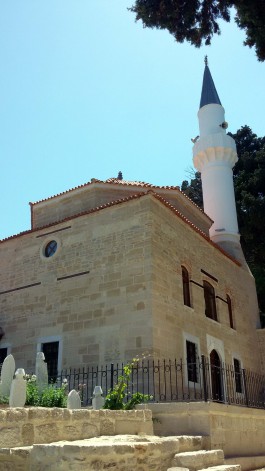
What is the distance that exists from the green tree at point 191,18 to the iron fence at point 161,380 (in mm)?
6946

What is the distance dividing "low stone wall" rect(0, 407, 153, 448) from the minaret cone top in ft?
56.9

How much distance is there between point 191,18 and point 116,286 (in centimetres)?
640

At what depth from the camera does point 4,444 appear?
15.3ft

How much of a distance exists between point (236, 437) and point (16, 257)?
27.0 ft

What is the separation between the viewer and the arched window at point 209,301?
45.0 feet

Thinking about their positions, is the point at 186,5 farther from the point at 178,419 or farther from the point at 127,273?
the point at 178,419

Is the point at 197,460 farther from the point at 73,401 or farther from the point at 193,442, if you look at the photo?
the point at 73,401

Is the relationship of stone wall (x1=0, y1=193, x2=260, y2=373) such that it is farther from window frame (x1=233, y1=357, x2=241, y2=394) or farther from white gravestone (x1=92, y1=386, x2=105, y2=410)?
white gravestone (x1=92, y1=386, x2=105, y2=410)

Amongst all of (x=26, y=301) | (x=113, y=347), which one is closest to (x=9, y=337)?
(x=26, y=301)

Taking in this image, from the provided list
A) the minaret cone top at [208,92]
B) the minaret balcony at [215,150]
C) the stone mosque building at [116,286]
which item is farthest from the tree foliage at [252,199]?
the stone mosque building at [116,286]

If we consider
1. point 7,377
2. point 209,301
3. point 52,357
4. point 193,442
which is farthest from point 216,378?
point 7,377

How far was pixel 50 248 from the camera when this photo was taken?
42.4 ft

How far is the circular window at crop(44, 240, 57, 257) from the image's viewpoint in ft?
42.0

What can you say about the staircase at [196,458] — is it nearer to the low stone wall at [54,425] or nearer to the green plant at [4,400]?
the low stone wall at [54,425]
